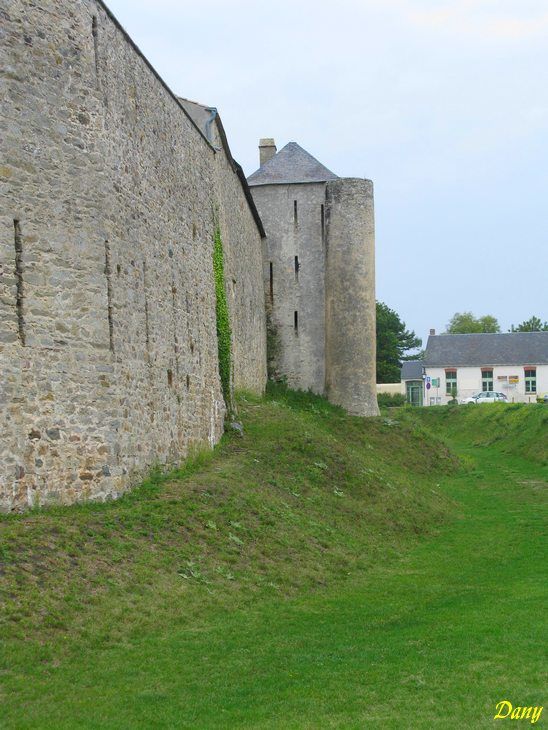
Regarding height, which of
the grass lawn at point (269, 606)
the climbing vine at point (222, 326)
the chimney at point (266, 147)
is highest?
the chimney at point (266, 147)

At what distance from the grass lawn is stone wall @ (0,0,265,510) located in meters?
0.86

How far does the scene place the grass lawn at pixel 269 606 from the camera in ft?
25.7

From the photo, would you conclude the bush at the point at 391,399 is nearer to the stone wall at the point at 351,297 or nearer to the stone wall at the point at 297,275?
the stone wall at the point at 297,275

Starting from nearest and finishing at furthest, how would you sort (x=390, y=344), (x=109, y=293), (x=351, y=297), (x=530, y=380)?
1. (x=109, y=293)
2. (x=351, y=297)
3. (x=530, y=380)
4. (x=390, y=344)

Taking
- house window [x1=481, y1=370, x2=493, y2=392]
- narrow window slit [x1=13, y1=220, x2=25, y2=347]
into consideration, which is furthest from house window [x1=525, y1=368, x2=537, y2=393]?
narrow window slit [x1=13, y1=220, x2=25, y2=347]

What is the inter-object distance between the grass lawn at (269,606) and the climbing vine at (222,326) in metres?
2.49

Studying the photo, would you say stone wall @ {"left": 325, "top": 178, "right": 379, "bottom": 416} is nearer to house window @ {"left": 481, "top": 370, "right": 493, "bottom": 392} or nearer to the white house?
the white house

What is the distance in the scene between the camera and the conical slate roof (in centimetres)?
3697

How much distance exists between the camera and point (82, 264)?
13.5 metres

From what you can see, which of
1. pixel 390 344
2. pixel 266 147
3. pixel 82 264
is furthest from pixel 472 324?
pixel 82 264

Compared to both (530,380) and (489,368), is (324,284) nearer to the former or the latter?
(489,368)

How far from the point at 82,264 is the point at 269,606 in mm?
5700

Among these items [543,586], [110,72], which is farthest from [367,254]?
[543,586]
